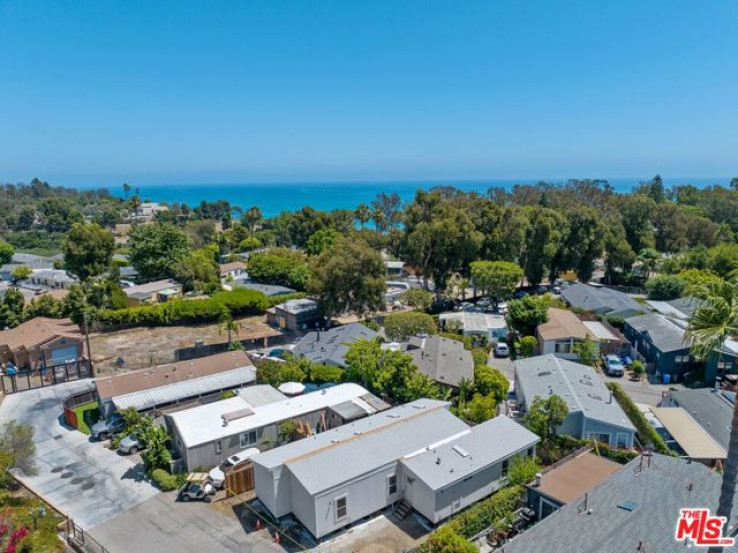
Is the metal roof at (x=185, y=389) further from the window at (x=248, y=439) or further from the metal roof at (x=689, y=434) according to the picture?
the metal roof at (x=689, y=434)

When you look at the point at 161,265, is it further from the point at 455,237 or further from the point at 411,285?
the point at 455,237

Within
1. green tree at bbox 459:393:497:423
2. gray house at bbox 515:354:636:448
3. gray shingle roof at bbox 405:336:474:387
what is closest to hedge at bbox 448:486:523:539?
green tree at bbox 459:393:497:423

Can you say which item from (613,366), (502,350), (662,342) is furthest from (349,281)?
(662,342)

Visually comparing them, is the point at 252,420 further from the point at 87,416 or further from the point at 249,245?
the point at 249,245

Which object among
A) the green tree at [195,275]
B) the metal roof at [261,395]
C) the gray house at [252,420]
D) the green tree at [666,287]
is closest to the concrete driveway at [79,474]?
the gray house at [252,420]

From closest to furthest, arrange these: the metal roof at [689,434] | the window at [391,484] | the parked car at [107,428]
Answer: the window at [391,484], the metal roof at [689,434], the parked car at [107,428]

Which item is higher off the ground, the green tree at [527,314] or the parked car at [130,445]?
the green tree at [527,314]

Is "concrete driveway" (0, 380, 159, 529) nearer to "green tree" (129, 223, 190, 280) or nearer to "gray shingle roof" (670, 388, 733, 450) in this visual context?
"gray shingle roof" (670, 388, 733, 450)

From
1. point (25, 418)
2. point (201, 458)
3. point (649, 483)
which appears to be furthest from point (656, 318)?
point (25, 418)
